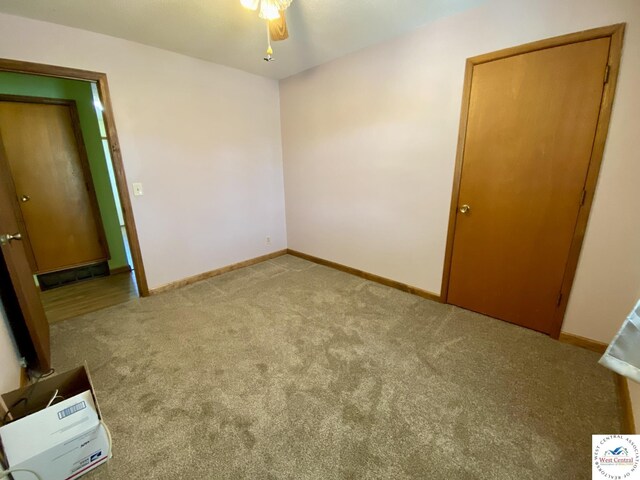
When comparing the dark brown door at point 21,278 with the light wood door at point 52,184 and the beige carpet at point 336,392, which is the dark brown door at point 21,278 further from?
the light wood door at point 52,184

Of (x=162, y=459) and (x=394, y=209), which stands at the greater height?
(x=394, y=209)

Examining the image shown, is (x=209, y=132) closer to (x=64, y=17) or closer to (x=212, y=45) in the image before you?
(x=212, y=45)

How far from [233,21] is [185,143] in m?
1.33

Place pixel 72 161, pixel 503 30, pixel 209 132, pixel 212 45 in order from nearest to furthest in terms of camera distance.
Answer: pixel 503 30
pixel 212 45
pixel 209 132
pixel 72 161

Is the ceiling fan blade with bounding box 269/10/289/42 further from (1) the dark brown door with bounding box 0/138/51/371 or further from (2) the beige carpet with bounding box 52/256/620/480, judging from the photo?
(2) the beige carpet with bounding box 52/256/620/480

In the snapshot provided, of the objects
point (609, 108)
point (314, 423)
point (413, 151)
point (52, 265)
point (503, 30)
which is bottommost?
point (314, 423)

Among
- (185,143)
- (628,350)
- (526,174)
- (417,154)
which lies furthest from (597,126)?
(185,143)

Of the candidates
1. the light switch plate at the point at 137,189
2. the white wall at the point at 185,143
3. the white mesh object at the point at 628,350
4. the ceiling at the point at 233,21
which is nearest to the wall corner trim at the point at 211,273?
the white wall at the point at 185,143

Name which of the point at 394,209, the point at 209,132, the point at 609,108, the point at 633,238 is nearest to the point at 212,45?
the point at 209,132

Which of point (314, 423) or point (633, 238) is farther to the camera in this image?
point (633, 238)

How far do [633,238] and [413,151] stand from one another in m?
1.62

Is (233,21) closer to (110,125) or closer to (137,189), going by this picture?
(110,125)

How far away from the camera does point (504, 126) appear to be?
6.79ft

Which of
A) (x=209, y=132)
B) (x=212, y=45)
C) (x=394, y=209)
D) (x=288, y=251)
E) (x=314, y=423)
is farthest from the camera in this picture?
(x=288, y=251)
